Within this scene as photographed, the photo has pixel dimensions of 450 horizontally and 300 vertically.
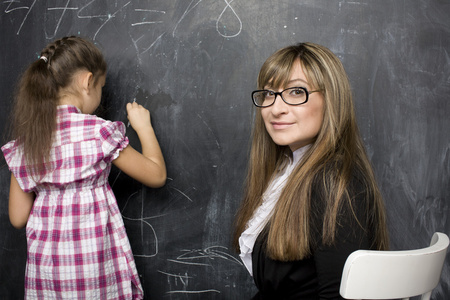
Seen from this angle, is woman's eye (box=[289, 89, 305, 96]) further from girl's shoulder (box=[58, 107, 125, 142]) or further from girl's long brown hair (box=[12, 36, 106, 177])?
girl's long brown hair (box=[12, 36, 106, 177])

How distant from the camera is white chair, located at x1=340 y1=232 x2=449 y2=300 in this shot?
0.68 metres

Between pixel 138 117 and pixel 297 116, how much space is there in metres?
0.70

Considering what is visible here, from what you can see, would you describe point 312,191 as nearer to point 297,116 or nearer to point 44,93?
point 297,116

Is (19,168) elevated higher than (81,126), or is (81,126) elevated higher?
(81,126)

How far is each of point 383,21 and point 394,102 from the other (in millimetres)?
284

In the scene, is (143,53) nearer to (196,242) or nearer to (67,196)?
(67,196)

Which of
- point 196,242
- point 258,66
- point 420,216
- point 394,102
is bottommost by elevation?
point 196,242

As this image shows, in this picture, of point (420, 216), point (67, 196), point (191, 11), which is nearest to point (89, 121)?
point (67, 196)

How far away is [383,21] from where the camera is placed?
1433 millimetres

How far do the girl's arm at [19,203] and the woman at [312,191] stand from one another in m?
0.73

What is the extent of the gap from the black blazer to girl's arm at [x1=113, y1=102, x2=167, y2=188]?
49 cm

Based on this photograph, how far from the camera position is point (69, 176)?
47.6 inches

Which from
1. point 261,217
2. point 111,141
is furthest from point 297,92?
point 111,141

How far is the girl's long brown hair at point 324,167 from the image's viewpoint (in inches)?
34.7
